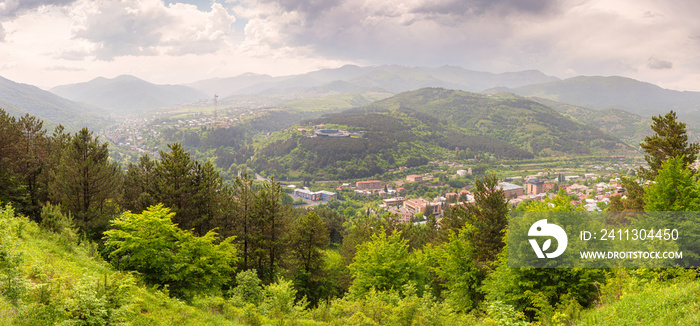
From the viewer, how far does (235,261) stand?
20.9 m

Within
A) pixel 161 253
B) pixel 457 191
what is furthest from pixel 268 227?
pixel 457 191

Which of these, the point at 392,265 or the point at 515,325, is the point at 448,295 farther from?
the point at 515,325

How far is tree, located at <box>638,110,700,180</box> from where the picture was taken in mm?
23188

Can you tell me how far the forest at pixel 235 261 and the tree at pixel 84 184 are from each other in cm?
8

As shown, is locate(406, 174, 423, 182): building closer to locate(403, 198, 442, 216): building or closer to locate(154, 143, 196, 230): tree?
locate(403, 198, 442, 216): building

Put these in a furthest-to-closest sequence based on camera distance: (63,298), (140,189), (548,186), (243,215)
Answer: (548,186), (243,215), (140,189), (63,298)

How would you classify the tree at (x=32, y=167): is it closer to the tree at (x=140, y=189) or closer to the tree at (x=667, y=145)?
the tree at (x=140, y=189)

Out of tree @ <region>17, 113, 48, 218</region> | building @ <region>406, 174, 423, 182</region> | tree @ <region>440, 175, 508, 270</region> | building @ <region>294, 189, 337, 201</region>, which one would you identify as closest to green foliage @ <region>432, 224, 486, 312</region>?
tree @ <region>440, 175, 508, 270</region>

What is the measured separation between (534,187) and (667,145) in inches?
4210

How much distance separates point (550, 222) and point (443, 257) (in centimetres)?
993

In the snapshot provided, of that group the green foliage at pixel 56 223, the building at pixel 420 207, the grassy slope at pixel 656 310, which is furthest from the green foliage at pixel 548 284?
the building at pixel 420 207

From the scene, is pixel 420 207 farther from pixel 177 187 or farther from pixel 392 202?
pixel 177 187

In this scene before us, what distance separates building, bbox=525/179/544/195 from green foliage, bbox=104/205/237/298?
5056 inches

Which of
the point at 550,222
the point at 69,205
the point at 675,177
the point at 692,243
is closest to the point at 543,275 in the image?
the point at 550,222
